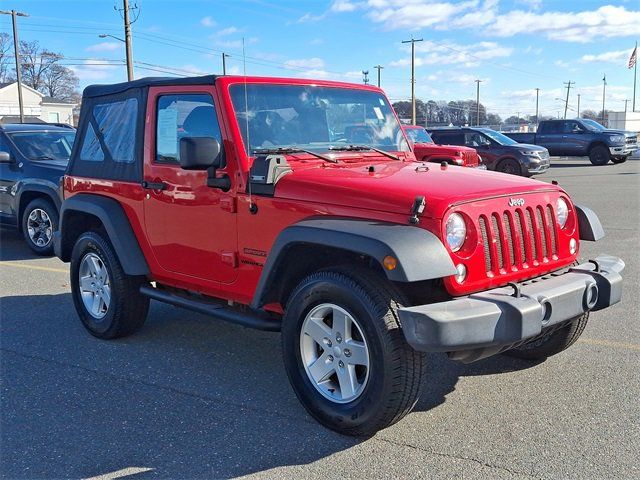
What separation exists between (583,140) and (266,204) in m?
25.3

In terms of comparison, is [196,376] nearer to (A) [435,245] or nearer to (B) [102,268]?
(B) [102,268]

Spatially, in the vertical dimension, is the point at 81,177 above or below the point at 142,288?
above

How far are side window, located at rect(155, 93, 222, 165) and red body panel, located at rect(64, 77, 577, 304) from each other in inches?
2.3

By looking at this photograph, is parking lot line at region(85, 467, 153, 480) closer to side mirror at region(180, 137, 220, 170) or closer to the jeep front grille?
side mirror at region(180, 137, 220, 170)

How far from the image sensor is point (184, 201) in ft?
15.1

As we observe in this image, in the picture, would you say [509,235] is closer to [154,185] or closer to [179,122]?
[179,122]

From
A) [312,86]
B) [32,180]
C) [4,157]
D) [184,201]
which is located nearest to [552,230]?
[312,86]

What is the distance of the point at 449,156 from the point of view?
1524 cm

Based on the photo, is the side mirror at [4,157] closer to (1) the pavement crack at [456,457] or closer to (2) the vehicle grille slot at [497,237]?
(1) the pavement crack at [456,457]

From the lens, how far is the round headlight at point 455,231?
3.46 metres

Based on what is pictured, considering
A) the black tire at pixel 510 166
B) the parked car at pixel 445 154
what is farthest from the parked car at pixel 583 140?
the parked car at pixel 445 154

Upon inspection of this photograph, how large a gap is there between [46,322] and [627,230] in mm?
8258

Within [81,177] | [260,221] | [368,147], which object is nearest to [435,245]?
[260,221]

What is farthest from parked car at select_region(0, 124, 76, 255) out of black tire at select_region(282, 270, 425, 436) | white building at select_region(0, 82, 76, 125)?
white building at select_region(0, 82, 76, 125)
